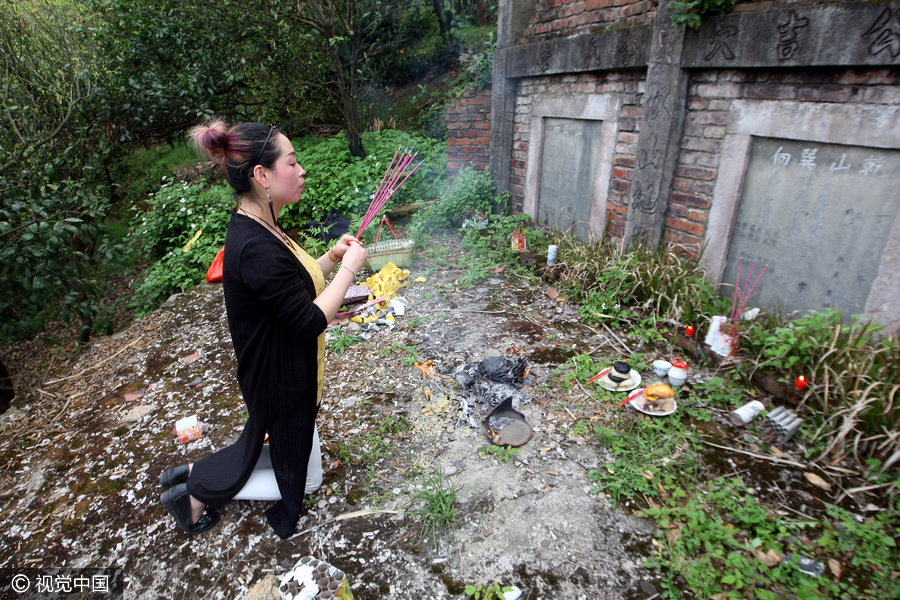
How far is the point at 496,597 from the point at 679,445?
4.63 feet

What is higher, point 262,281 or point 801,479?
point 262,281

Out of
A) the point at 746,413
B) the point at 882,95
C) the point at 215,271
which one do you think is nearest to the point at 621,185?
the point at 882,95

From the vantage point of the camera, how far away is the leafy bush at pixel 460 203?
20.5 ft

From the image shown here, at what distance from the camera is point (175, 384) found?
3.81m

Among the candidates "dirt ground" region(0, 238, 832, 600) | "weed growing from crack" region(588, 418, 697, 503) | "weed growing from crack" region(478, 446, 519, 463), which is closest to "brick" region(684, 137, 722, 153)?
"dirt ground" region(0, 238, 832, 600)

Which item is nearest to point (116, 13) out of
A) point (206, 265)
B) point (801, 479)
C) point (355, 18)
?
point (355, 18)

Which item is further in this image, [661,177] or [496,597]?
[661,177]

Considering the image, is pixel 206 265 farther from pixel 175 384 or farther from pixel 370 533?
pixel 370 533

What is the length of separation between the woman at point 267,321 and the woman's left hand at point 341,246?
1cm

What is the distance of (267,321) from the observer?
6.45ft

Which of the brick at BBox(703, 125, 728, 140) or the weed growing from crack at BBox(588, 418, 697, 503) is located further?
the brick at BBox(703, 125, 728, 140)

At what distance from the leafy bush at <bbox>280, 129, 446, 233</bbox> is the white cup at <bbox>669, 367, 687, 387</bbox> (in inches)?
175

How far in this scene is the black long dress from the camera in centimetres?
184

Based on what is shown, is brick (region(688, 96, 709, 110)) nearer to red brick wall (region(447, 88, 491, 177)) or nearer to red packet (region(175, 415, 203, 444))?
red brick wall (region(447, 88, 491, 177))
